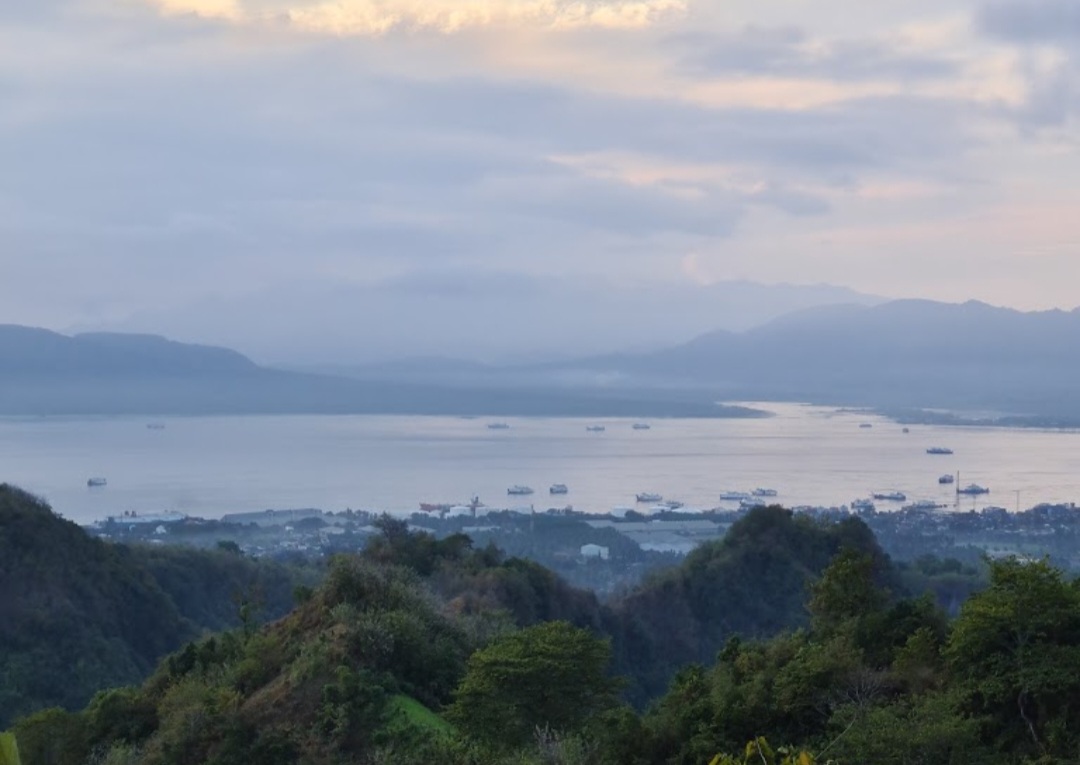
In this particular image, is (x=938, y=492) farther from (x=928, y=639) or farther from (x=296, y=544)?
(x=928, y=639)

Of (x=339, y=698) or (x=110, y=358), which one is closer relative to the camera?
(x=339, y=698)

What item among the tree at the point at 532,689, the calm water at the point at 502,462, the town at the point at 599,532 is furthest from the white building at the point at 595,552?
the tree at the point at 532,689

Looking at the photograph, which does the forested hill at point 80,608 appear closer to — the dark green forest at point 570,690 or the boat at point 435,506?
the dark green forest at point 570,690

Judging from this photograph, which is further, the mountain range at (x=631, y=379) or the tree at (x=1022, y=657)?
the mountain range at (x=631, y=379)

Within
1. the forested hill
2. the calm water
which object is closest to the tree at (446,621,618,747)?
the forested hill

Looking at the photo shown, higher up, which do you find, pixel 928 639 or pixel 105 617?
pixel 928 639

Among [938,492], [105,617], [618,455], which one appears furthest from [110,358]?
[105,617]

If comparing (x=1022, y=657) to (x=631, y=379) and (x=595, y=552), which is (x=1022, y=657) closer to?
(x=595, y=552)
